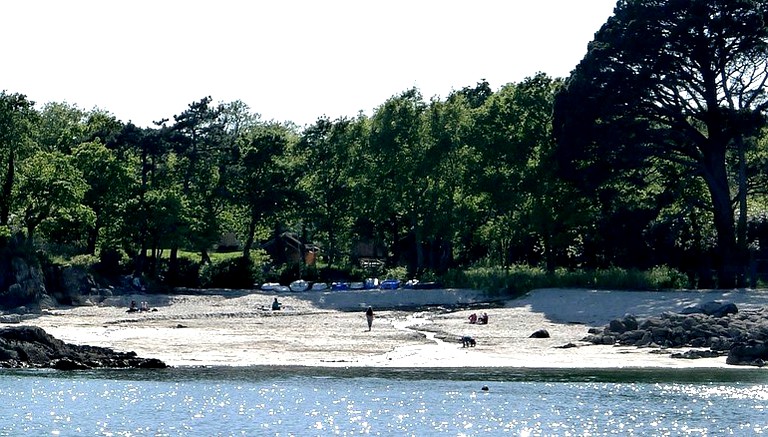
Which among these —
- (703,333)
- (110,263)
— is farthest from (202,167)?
(703,333)

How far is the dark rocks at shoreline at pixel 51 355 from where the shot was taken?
42.0 meters

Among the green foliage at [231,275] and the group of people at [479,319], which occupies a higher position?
the green foliage at [231,275]

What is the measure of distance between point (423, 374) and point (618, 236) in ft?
105

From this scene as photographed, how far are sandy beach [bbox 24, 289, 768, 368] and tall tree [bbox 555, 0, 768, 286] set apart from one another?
301 inches

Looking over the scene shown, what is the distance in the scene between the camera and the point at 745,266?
65.2 metres

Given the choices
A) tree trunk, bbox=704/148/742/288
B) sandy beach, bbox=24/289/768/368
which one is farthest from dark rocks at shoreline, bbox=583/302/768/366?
tree trunk, bbox=704/148/742/288

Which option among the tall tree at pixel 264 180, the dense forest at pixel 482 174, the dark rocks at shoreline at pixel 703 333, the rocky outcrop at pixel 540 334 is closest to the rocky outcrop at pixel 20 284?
the dense forest at pixel 482 174

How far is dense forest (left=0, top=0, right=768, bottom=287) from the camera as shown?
64.4 metres

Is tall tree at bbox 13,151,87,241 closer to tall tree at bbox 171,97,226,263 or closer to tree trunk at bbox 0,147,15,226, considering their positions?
tree trunk at bbox 0,147,15,226

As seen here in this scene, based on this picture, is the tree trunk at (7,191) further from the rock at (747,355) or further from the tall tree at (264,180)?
the rock at (747,355)

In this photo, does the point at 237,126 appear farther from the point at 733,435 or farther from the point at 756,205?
the point at 733,435

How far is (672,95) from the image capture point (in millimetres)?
65000

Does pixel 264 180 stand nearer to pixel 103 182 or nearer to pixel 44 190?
pixel 103 182

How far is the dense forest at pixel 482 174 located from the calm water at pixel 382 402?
26.8m
